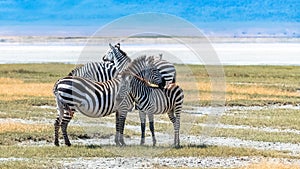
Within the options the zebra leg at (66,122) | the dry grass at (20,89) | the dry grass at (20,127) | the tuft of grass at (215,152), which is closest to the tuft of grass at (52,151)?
the zebra leg at (66,122)

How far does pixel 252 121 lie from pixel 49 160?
349 inches

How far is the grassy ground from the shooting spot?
18.3m

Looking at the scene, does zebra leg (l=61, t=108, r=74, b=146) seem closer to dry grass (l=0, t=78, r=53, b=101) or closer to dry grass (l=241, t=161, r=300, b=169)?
dry grass (l=241, t=161, r=300, b=169)

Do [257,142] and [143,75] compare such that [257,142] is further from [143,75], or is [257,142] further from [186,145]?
[143,75]

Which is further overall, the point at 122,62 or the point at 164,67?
the point at 164,67

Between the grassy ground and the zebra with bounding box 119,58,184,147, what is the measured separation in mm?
661

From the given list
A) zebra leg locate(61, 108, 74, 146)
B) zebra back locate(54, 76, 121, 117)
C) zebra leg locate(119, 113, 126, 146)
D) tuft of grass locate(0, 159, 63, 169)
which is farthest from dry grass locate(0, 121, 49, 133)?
tuft of grass locate(0, 159, 63, 169)

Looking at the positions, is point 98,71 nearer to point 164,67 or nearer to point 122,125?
point 164,67

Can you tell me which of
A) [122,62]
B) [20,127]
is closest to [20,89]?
[20,127]

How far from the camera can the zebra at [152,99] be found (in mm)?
19016

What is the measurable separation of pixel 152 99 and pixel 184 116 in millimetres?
1803

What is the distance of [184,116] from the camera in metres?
20.6

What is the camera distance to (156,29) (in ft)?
64.9

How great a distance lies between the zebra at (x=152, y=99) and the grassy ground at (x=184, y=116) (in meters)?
0.66
